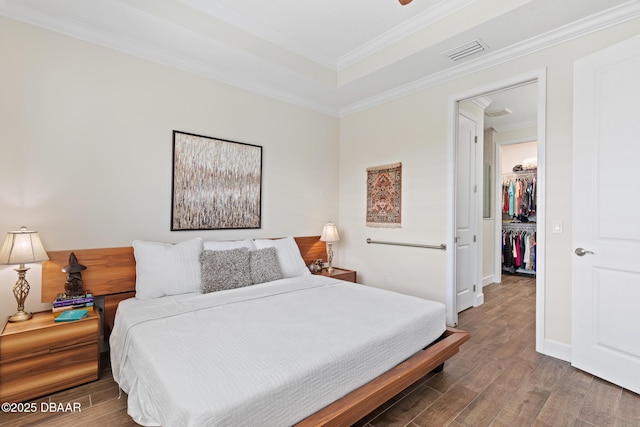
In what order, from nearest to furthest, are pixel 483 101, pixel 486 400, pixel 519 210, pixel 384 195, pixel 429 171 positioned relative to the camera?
pixel 486 400 < pixel 429 171 < pixel 384 195 < pixel 483 101 < pixel 519 210

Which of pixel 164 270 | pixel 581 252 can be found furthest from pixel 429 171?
pixel 164 270

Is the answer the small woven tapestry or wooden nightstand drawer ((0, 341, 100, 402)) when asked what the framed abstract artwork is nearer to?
wooden nightstand drawer ((0, 341, 100, 402))

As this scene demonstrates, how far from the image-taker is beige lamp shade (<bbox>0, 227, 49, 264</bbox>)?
1.97m

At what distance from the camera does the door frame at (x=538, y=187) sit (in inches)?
101

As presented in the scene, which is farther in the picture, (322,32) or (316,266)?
(316,266)

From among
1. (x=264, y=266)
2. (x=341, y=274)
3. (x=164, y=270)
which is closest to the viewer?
(x=164, y=270)

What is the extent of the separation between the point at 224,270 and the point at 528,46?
3.22 metres

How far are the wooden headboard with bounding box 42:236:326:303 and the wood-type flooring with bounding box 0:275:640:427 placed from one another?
0.66 meters

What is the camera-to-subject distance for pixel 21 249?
201 centimetres

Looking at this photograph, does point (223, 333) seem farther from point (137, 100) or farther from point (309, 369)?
point (137, 100)

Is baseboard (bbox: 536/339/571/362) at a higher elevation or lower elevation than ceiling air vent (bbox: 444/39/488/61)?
lower

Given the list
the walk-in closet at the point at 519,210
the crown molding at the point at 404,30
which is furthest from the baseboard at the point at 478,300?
the crown molding at the point at 404,30

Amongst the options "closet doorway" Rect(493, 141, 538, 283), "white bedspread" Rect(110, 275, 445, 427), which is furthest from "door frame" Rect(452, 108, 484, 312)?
"white bedspread" Rect(110, 275, 445, 427)

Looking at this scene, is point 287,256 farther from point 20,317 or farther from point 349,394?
point 20,317
